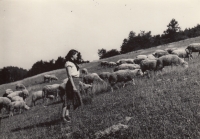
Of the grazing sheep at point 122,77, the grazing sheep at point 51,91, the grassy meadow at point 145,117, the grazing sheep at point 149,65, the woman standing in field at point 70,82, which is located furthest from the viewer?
the grazing sheep at point 51,91

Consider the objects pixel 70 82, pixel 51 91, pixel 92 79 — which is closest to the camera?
pixel 70 82

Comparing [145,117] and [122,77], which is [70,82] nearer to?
[145,117]

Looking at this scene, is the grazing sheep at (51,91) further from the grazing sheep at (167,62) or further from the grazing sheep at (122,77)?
the grazing sheep at (167,62)

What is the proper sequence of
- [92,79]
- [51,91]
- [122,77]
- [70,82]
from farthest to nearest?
1. [51,91]
2. [92,79]
3. [122,77]
4. [70,82]

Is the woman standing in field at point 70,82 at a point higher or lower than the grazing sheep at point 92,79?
higher

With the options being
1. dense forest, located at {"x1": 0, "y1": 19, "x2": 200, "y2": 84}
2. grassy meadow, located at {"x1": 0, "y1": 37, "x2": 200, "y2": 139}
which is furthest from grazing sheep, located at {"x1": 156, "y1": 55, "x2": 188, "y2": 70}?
dense forest, located at {"x1": 0, "y1": 19, "x2": 200, "y2": 84}

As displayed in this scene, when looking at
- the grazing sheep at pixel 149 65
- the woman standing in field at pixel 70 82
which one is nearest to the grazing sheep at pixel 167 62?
the grazing sheep at pixel 149 65

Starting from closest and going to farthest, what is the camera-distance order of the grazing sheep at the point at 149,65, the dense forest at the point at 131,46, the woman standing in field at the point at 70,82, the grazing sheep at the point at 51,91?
the woman standing in field at the point at 70,82
the grazing sheep at the point at 149,65
the grazing sheep at the point at 51,91
the dense forest at the point at 131,46

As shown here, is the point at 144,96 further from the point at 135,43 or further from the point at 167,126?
the point at 135,43

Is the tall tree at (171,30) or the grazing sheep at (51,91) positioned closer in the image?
the grazing sheep at (51,91)

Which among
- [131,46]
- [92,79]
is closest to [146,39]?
[131,46]

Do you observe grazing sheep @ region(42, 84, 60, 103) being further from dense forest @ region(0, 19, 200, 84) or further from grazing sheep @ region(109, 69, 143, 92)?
dense forest @ region(0, 19, 200, 84)

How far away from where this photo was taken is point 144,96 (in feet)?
28.3

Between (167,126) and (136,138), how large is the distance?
0.81 metres
